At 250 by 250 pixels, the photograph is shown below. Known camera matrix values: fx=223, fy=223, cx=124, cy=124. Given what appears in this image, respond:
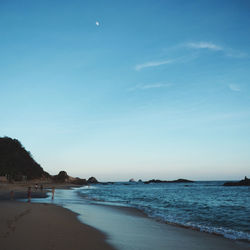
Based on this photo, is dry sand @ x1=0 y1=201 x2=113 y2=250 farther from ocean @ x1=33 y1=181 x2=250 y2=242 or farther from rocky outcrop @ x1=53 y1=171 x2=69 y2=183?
rocky outcrop @ x1=53 y1=171 x2=69 y2=183

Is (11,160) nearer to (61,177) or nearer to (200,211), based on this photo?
(200,211)

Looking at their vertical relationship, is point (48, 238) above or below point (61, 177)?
above

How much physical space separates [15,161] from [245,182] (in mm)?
105703

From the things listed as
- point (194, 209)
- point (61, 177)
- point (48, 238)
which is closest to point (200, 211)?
point (194, 209)

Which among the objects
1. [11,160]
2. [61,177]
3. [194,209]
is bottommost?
[61,177]

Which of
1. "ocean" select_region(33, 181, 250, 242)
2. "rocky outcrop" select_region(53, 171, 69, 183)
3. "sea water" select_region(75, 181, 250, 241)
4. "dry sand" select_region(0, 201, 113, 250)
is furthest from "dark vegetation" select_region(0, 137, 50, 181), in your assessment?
"dry sand" select_region(0, 201, 113, 250)

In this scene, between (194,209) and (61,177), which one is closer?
(194,209)

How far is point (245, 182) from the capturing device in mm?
111812

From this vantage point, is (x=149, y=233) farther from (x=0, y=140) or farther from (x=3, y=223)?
(x=0, y=140)

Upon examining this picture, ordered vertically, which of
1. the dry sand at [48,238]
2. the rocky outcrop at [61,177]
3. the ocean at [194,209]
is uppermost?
the dry sand at [48,238]

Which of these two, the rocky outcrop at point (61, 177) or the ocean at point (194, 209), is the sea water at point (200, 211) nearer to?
the ocean at point (194, 209)

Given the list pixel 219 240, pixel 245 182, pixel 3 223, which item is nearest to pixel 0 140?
pixel 3 223

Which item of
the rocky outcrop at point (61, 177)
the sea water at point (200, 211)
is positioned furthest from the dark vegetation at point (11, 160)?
the rocky outcrop at point (61, 177)

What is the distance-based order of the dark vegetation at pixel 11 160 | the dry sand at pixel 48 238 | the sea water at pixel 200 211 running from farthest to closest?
the dark vegetation at pixel 11 160 < the sea water at pixel 200 211 < the dry sand at pixel 48 238
